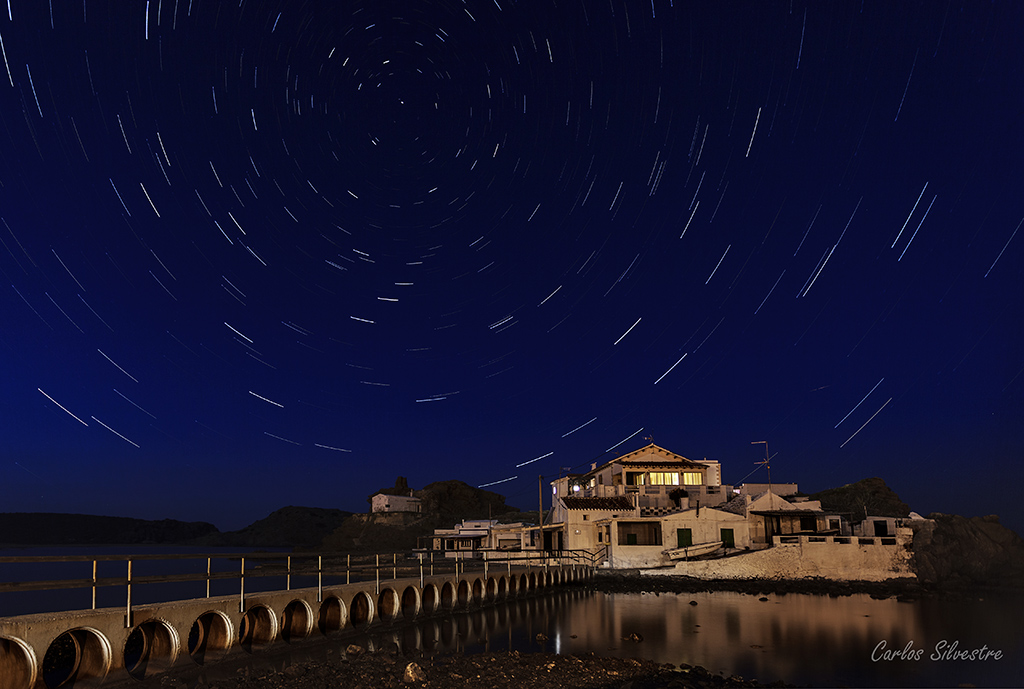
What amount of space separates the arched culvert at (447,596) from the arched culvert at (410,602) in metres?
2.79

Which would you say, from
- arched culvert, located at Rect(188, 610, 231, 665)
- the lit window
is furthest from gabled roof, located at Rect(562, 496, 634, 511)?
arched culvert, located at Rect(188, 610, 231, 665)

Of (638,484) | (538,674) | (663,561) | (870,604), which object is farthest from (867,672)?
(638,484)

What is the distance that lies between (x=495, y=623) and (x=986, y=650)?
17.9 m

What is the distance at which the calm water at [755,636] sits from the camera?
19.6 metres

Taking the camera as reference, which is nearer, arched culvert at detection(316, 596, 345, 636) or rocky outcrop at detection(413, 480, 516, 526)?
arched culvert at detection(316, 596, 345, 636)

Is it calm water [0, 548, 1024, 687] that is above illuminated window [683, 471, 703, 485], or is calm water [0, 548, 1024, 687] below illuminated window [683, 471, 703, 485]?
below

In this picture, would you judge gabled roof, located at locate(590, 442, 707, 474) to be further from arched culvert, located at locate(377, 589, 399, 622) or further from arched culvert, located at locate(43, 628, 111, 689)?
arched culvert, located at locate(43, 628, 111, 689)

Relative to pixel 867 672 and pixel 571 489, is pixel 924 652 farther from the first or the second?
pixel 571 489

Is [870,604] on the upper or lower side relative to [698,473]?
lower

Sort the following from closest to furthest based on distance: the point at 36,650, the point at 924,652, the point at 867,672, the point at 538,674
→ the point at 36,650, the point at 538,674, the point at 867,672, the point at 924,652

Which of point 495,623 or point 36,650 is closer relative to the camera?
point 36,650

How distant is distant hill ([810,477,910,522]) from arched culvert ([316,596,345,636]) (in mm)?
80259

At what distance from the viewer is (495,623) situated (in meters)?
27.4

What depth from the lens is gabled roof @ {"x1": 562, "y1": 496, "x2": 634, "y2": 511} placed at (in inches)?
2110
